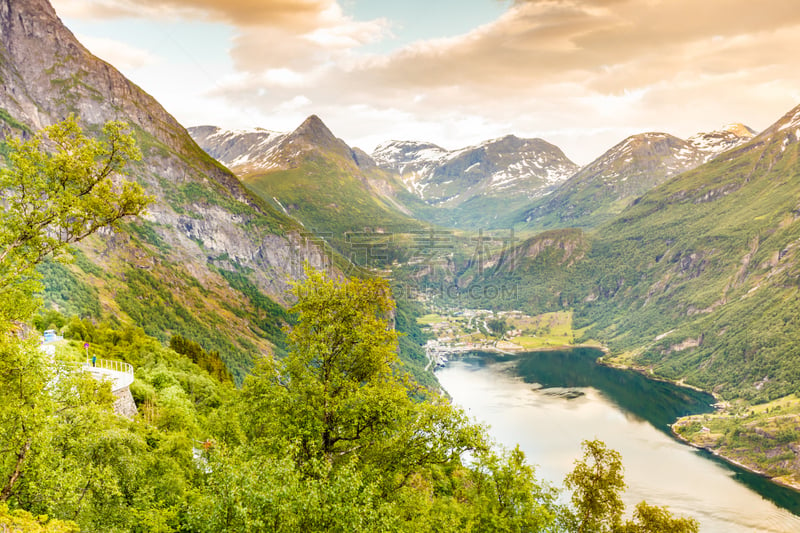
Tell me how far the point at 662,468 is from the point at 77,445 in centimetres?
16022

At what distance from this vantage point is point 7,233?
16.3 metres

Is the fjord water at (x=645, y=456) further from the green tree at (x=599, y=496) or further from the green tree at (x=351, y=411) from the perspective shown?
the green tree at (x=351, y=411)

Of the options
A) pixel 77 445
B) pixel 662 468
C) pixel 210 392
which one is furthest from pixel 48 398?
pixel 662 468

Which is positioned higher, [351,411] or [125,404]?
[351,411]

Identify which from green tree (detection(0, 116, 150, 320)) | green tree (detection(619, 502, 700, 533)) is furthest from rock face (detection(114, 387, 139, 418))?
green tree (detection(619, 502, 700, 533))

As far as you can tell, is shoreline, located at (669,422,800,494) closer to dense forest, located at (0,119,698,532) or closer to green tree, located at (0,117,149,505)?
dense forest, located at (0,119,698,532)

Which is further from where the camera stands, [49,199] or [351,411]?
[351,411]

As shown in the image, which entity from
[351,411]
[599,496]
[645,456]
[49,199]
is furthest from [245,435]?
[645,456]

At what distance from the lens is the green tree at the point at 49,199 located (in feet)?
54.5

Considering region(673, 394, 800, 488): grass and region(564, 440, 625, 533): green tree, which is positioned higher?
region(564, 440, 625, 533): green tree

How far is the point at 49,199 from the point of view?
17219mm

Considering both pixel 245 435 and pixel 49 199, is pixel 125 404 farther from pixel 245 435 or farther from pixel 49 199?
pixel 49 199

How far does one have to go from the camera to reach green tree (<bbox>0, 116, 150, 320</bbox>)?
16609 mm

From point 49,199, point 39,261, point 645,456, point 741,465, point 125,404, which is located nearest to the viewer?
point 49,199
